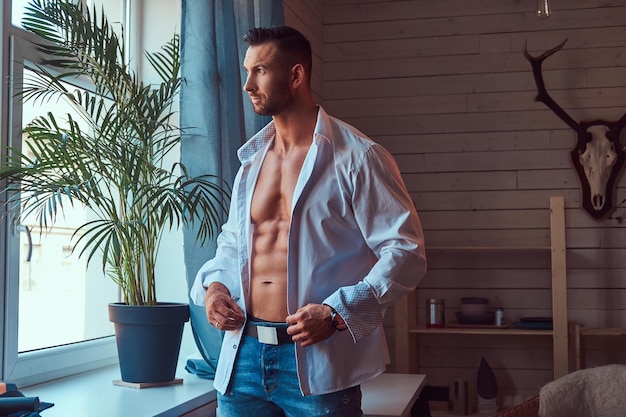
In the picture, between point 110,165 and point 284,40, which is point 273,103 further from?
point 110,165

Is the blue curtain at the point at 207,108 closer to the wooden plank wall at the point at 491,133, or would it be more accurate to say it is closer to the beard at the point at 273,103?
the beard at the point at 273,103

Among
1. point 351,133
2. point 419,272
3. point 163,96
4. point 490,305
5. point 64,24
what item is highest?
point 64,24

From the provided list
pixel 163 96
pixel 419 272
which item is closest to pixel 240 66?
pixel 163 96

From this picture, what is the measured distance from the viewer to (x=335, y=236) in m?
1.59

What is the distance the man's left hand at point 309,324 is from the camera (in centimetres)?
142

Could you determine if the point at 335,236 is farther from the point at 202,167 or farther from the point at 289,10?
the point at 289,10

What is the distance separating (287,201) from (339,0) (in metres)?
2.77

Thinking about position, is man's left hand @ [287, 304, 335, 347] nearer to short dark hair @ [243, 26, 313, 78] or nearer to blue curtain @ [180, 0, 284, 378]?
short dark hair @ [243, 26, 313, 78]

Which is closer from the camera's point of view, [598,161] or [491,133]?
[598,161]

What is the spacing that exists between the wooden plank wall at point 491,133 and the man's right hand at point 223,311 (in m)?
2.40

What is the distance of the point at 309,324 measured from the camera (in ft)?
4.67

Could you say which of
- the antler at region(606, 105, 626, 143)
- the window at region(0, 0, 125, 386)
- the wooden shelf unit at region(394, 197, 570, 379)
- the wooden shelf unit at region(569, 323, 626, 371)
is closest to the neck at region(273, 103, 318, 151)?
the window at region(0, 0, 125, 386)

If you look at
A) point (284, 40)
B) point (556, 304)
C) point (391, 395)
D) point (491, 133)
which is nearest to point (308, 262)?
point (284, 40)

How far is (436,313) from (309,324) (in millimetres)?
2445
